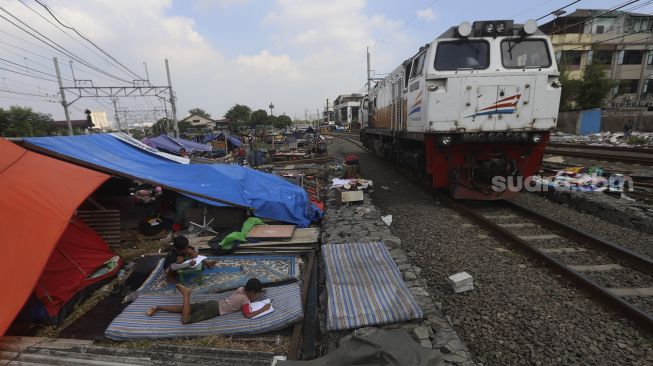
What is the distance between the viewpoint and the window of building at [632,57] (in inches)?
1291

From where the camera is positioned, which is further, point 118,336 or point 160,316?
point 160,316

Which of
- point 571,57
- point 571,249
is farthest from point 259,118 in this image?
point 571,249

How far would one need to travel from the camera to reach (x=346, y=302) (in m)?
3.30

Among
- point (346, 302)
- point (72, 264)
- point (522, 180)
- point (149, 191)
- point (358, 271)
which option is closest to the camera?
point (346, 302)

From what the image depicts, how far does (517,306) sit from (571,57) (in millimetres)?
41278

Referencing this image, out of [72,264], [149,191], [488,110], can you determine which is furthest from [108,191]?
[488,110]

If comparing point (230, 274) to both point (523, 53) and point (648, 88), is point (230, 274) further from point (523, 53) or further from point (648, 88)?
point (648, 88)

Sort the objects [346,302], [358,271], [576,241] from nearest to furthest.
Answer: [346,302], [358,271], [576,241]

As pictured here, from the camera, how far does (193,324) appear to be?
11.3ft

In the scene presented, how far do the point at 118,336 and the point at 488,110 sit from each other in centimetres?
671

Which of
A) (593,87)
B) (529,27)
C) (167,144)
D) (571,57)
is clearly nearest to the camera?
(529,27)

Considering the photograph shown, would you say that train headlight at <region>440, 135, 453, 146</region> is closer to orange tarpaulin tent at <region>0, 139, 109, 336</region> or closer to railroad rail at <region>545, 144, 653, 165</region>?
orange tarpaulin tent at <region>0, 139, 109, 336</region>

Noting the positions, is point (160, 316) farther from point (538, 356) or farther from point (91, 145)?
point (91, 145)

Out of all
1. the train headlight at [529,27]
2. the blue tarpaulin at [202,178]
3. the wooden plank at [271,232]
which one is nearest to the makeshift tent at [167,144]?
the blue tarpaulin at [202,178]
